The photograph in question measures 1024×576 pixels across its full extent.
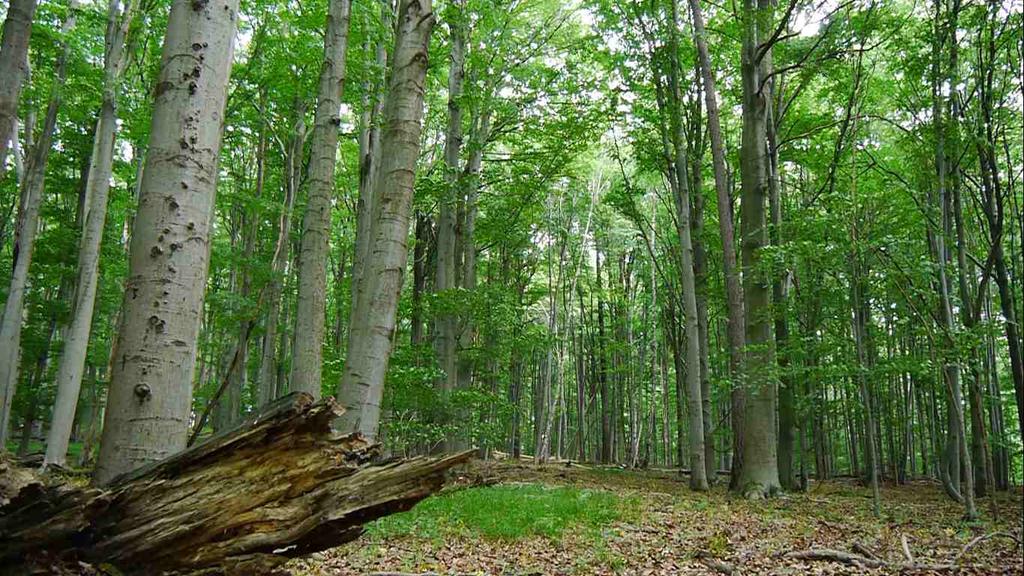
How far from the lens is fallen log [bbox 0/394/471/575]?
2.12 metres

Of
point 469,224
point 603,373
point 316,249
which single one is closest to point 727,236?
point 469,224

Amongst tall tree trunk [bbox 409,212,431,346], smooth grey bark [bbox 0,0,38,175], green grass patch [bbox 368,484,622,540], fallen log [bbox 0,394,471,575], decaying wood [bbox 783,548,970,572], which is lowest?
green grass patch [bbox 368,484,622,540]

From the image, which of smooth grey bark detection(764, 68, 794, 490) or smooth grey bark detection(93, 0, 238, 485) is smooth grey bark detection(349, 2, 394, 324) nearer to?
smooth grey bark detection(93, 0, 238, 485)

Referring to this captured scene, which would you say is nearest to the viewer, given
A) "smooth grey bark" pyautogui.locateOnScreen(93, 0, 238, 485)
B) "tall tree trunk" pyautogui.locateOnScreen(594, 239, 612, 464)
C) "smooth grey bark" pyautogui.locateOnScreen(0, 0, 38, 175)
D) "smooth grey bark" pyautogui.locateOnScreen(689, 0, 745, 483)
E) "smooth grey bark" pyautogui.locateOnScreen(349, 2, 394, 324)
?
"smooth grey bark" pyautogui.locateOnScreen(93, 0, 238, 485)

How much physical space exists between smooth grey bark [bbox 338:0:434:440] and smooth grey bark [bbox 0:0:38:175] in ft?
11.1

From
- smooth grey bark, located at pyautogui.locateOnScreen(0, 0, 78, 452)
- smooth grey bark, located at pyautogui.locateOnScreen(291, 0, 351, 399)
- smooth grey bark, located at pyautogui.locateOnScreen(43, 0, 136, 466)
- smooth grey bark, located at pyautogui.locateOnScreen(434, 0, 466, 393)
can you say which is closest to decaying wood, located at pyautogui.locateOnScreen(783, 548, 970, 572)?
smooth grey bark, located at pyautogui.locateOnScreen(291, 0, 351, 399)

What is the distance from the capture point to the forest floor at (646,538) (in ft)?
→ 16.5

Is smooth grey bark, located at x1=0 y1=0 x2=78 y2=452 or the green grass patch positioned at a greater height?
smooth grey bark, located at x1=0 y1=0 x2=78 y2=452

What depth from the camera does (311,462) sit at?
252 cm

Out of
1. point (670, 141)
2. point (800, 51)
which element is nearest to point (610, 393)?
point (670, 141)

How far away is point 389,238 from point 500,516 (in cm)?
376

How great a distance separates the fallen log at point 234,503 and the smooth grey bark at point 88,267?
404 inches

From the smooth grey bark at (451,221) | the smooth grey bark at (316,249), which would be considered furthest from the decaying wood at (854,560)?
the smooth grey bark at (451,221)

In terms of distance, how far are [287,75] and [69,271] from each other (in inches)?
328
